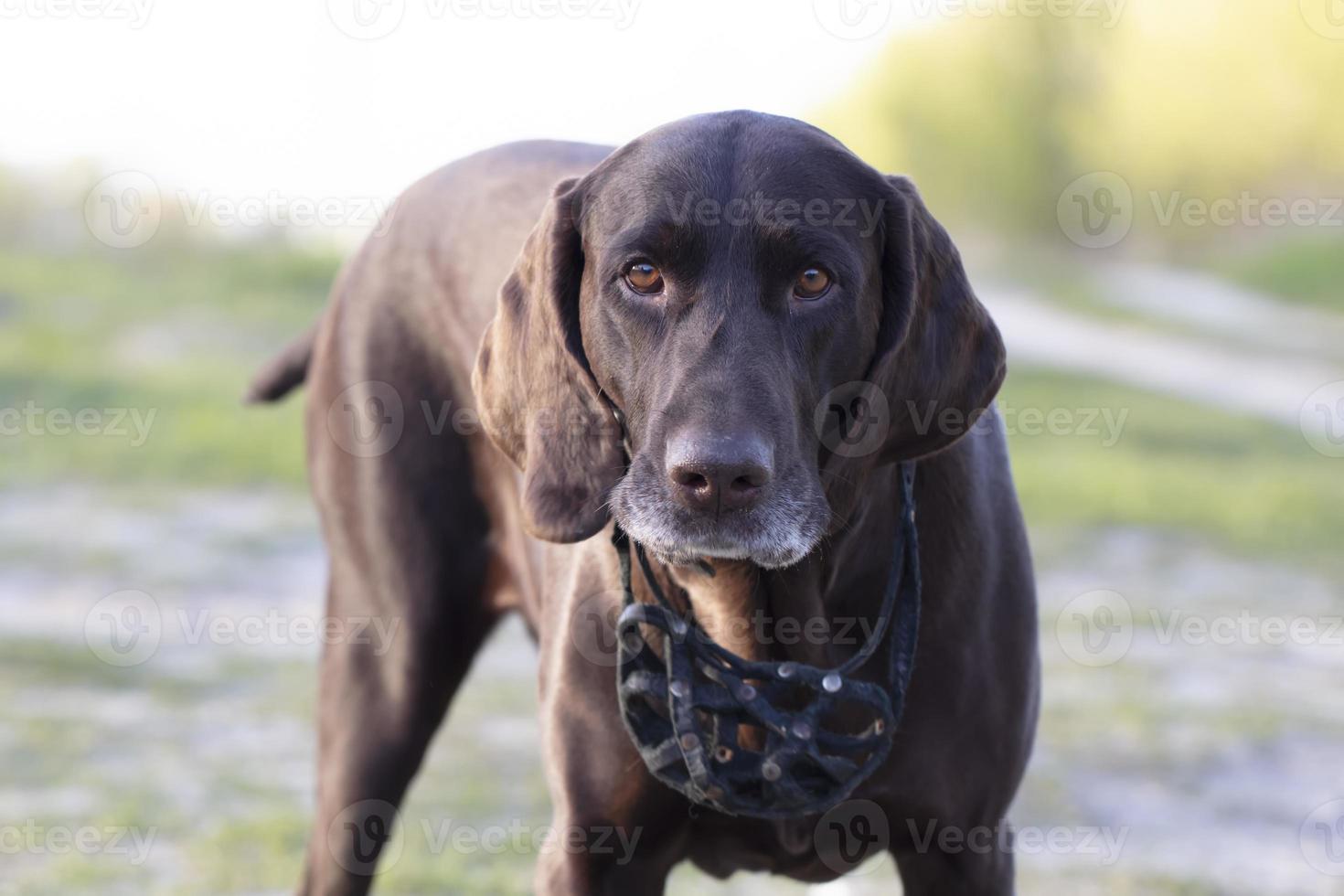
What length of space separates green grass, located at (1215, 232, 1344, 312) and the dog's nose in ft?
52.6

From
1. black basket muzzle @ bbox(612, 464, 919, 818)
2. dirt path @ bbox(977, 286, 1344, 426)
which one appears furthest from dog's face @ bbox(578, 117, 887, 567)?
Result: dirt path @ bbox(977, 286, 1344, 426)

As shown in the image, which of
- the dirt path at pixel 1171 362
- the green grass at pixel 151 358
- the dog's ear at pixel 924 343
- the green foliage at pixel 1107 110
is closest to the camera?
the dog's ear at pixel 924 343

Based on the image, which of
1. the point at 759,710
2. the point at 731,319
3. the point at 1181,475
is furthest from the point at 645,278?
the point at 1181,475

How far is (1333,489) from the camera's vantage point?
9.84 meters

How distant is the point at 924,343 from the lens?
2631mm

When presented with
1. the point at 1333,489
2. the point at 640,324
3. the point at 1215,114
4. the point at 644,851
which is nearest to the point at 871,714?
the point at 644,851

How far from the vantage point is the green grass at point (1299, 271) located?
56.6 feet

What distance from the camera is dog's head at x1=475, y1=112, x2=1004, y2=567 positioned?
94.0 inches

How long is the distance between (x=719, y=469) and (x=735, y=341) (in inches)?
8.3

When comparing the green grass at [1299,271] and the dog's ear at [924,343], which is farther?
the green grass at [1299,271]

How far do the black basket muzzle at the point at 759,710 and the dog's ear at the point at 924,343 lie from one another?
0.21m

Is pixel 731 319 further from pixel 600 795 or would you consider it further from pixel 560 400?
pixel 600 795

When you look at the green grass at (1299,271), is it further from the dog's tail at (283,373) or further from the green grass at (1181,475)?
the dog's tail at (283,373)

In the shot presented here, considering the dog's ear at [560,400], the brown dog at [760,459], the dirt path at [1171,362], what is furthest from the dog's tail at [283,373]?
the dirt path at [1171,362]
